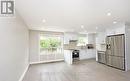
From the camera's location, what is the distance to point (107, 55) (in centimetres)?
661

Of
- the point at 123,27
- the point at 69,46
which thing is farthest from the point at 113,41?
the point at 69,46

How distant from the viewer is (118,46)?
5.74 metres

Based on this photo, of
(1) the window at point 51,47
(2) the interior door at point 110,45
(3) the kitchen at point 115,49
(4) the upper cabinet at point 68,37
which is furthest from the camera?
(4) the upper cabinet at point 68,37

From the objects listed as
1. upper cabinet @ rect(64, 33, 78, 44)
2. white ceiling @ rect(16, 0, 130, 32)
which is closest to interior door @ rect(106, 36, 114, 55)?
white ceiling @ rect(16, 0, 130, 32)

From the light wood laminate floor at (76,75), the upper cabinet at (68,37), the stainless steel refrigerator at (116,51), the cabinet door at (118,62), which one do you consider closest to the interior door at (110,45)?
the stainless steel refrigerator at (116,51)

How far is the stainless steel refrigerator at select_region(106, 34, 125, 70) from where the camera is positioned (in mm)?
5492

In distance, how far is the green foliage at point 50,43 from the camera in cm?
781

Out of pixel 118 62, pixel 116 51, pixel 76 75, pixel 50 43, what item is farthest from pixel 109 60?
pixel 50 43

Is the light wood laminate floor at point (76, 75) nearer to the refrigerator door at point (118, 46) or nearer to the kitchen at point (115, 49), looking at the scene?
the kitchen at point (115, 49)

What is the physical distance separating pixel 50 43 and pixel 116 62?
190 inches

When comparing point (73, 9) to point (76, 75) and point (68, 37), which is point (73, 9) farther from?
point (68, 37)

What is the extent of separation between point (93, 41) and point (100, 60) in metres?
2.98

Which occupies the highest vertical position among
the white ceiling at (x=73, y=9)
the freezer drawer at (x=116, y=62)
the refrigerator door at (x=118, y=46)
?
the white ceiling at (x=73, y=9)

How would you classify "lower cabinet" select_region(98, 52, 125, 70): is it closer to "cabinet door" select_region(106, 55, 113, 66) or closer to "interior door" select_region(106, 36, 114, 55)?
"cabinet door" select_region(106, 55, 113, 66)
